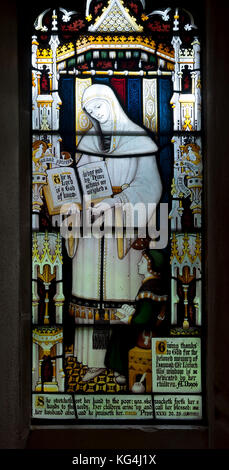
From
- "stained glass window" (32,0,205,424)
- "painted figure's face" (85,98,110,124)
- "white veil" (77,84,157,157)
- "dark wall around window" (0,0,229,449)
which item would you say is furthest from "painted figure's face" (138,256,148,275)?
"painted figure's face" (85,98,110,124)

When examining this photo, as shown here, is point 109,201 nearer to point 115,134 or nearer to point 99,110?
point 115,134

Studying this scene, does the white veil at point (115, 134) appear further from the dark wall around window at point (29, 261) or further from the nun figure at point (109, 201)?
the dark wall around window at point (29, 261)

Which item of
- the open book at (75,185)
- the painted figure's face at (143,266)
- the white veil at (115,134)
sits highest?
the white veil at (115,134)

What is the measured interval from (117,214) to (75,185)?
12.8 inches

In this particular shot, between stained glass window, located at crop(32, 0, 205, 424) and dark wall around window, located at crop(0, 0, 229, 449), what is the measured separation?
103 mm

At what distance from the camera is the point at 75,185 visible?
10.8ft

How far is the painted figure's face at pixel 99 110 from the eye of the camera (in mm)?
3293

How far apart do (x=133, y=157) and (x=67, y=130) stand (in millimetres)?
452

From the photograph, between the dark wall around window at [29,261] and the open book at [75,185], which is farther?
the open book at [75,185]

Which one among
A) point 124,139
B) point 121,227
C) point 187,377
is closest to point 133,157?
point 124,139

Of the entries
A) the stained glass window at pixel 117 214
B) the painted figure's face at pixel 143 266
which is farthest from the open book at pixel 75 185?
the painted figure's face at pixel 143 266

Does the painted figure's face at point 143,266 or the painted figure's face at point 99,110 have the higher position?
the painted figure's face at point 99,110

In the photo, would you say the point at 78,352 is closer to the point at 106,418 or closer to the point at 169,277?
the point at 106,418

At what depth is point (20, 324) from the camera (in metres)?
3.02
